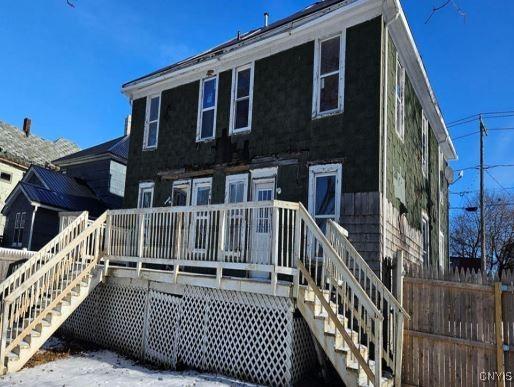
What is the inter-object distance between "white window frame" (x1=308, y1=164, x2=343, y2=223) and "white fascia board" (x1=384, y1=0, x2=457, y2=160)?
131 inches

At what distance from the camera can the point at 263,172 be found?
1030cm

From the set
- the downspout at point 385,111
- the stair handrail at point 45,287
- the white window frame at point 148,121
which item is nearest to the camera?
the stair handrail at point 45,287

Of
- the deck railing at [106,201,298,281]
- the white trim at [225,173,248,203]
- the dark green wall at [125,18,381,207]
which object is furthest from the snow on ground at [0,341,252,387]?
the white trim at [225,173,248,203]

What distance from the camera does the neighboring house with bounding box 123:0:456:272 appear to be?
348 inches

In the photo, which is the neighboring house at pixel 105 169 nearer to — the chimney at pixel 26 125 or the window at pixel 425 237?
the chimney at pixel 26 125

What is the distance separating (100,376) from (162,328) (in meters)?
1.66

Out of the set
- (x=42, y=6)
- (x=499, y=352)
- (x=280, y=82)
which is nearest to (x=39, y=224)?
(x=280, y=82)

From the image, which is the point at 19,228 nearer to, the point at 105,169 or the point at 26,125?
the point at 105,169

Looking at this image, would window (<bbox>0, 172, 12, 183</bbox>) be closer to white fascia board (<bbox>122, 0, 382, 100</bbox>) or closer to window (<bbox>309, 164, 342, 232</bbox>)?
white fascia board (<bbox>122, 0, 382, 100</bbox>)

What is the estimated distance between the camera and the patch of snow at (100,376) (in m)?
6.71

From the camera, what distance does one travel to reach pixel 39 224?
17734 mm

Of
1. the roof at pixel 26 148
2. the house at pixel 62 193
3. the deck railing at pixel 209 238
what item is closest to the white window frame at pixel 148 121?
the deck railing at pixel 209 238

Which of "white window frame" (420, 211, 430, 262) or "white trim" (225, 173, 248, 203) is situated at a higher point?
"white trim" (225, 173, 248, 203)

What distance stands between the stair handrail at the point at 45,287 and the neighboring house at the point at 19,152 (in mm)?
19855
